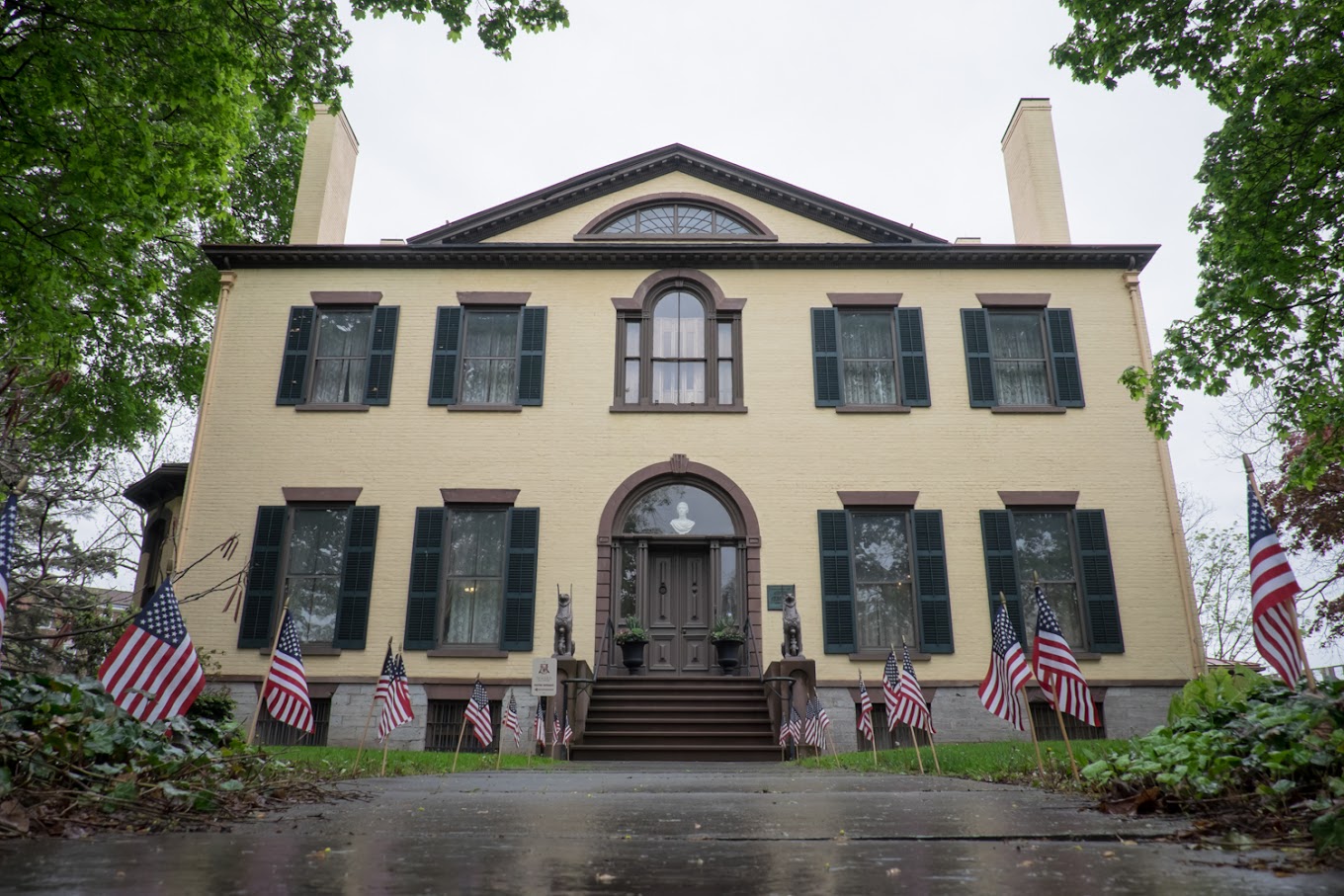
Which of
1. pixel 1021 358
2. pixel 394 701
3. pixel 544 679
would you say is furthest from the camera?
pixel 1021 358

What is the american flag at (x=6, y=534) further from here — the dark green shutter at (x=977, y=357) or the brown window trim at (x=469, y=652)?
the dark green shutter at (x=977, y=357)

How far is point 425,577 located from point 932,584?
872 centimetres

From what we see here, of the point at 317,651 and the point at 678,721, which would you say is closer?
the point at 678,721

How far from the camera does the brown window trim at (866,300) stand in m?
16.9

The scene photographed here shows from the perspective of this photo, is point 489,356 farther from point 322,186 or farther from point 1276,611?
point 1276,611

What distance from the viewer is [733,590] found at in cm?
1594

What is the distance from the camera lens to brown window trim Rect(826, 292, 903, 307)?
55.3 feet

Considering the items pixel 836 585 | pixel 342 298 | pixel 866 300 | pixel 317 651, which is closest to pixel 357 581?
pixel 317 651

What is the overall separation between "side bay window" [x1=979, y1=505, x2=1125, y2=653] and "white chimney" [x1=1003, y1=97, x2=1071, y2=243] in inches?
226

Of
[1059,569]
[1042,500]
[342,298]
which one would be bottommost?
[1059,569]

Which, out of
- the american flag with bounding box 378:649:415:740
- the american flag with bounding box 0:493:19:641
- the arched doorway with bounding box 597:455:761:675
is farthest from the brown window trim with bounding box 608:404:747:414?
the american flag with bounding box 0:493:19:641

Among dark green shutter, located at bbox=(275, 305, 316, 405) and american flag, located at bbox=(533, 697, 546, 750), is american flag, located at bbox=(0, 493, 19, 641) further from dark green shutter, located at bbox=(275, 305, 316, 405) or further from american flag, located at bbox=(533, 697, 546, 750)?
dark green shutter, located at bbox=(275, 305, 316, 405)

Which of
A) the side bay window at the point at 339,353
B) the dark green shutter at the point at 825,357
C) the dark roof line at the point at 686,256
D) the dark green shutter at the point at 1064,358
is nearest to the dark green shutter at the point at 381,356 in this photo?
the side bay window at the point at 339,353

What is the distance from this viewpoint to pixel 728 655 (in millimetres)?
15094
